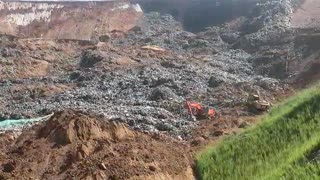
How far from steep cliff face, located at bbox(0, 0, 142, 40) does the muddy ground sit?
9.24 ft

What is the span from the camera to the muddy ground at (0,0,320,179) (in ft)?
38.0

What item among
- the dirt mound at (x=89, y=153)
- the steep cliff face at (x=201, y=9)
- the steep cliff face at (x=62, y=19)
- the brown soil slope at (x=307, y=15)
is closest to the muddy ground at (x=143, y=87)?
the dirt mound at (x=89, y=153)

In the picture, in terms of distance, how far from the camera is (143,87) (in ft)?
75.4

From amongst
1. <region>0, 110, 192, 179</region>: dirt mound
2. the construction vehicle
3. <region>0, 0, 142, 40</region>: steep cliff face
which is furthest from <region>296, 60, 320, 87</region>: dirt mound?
<region>0, 0, 142, 40</region>: steep cliff face

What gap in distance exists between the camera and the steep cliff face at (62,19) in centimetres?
4050

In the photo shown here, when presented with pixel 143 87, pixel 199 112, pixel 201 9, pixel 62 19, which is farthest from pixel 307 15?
pixel 199 112

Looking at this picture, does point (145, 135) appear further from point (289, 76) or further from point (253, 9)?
point (253, 9)

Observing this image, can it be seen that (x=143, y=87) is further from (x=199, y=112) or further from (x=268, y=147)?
(x=268, y=147)

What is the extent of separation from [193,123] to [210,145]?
365cm

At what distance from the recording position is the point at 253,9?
43.5m

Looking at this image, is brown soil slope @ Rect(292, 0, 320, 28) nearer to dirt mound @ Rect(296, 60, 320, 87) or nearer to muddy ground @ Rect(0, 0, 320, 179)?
muddy ground @ Rect(0, 0, 320, 179)

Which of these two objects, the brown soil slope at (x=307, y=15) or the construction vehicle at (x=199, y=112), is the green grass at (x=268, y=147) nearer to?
the construction vehicle at (x=199, y=112)

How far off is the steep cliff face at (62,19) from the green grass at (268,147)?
30.1m

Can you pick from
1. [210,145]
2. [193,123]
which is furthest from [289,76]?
[210,145]
